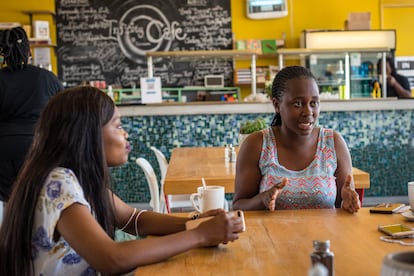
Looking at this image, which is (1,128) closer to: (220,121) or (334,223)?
(334,223)

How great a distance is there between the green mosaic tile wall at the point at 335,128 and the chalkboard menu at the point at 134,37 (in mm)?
3136

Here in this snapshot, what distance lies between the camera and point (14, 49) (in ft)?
10.1

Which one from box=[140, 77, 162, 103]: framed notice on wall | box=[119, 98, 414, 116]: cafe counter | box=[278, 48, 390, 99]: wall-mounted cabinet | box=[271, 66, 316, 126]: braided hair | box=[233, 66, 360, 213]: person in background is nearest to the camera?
box=[233, 66, 360, 213]: person in background

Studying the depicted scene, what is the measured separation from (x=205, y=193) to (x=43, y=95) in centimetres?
164

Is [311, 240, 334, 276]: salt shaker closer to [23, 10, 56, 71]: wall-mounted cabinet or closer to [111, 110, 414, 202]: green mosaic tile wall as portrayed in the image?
[111, 110, 414, 202]: green mosaic tile wall

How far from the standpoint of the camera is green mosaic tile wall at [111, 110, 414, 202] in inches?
219

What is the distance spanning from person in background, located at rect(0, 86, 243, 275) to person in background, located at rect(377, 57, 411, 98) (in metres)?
6.50

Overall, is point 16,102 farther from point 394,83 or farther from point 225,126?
point 394,83

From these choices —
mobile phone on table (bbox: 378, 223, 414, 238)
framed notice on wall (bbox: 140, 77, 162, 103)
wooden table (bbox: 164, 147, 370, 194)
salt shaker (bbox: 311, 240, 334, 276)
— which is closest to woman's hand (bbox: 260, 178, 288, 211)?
mobile phone on table (bbox: 378, 223, 414, 238)

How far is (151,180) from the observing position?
12.1 feet

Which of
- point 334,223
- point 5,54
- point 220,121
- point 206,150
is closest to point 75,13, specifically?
point 220,121

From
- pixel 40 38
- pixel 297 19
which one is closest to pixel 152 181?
pixel 40 38

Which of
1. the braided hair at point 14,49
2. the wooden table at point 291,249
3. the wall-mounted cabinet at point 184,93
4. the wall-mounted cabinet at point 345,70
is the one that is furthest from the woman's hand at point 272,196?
the wall-mounted cabinet at point 184,93

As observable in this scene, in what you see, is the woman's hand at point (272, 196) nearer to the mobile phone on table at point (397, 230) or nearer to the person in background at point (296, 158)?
the person in background at point (296, 158)
